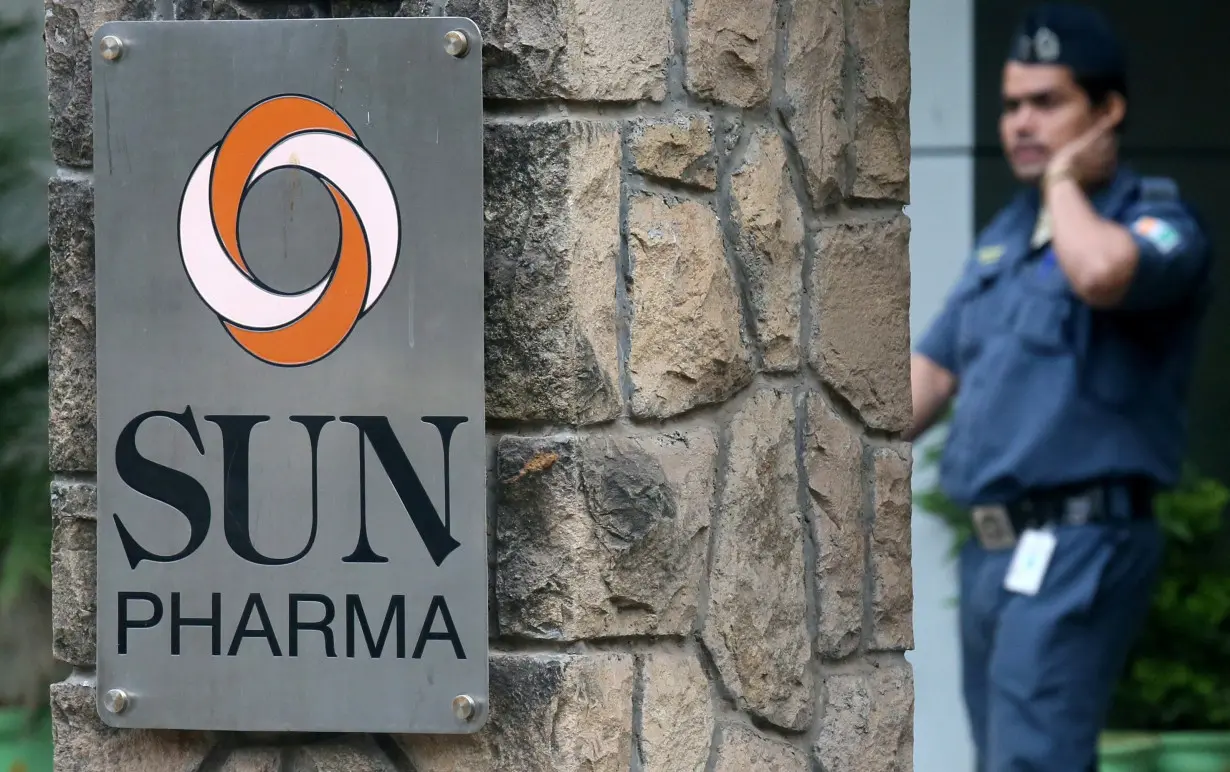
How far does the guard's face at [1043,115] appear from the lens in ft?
12.5

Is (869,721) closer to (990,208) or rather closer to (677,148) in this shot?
(677,148)

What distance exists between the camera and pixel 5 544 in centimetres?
365

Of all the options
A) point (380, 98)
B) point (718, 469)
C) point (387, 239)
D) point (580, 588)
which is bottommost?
point (580, 588)

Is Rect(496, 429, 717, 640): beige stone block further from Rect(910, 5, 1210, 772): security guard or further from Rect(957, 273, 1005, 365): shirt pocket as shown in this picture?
Rect(957, 273, 1005, 365): shirt pocket

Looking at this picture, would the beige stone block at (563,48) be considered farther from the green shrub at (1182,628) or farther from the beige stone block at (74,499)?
the green shrub at (1182,628)

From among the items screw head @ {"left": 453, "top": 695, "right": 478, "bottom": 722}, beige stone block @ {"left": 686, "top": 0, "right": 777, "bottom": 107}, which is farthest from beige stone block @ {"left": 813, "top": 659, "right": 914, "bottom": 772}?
beige stone block @ {"left": 686, "top": 0, "right": 777, "bottom": 107}

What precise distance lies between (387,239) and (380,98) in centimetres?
15

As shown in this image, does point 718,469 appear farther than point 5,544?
No

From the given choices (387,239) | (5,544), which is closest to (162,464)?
(387,239)

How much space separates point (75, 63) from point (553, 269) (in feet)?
2.07

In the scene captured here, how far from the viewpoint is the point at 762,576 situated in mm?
1873

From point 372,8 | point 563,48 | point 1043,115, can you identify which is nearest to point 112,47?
point 372,8

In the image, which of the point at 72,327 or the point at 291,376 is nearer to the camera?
the point at 291,376

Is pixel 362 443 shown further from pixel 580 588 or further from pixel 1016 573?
pixel 1016 573
